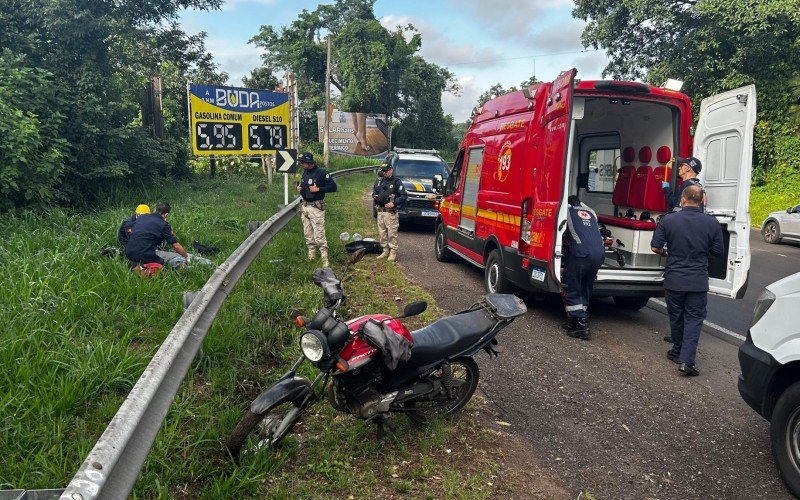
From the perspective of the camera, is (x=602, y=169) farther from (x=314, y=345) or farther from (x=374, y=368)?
(x=314, y=345)

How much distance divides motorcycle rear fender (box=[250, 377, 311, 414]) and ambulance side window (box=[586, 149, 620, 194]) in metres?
6.71

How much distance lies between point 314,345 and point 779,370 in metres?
2.83

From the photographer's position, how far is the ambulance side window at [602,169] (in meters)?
8.52

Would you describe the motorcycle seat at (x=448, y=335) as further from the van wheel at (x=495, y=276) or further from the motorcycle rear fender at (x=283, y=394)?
the van wheel at (x=495, y=276)

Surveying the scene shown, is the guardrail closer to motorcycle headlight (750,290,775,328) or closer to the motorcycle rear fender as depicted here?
Answer: the motorcycle rear fender

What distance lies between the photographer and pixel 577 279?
6.00 metres

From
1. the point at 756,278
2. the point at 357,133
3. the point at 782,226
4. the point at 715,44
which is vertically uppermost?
the point at 715,44

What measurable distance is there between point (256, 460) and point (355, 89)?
1759 inches

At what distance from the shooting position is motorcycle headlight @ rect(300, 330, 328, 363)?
297 centimetres

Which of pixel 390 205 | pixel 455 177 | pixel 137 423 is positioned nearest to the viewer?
pixel 137 423

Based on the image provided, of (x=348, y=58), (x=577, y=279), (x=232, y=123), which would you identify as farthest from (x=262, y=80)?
(x=577, y=279)

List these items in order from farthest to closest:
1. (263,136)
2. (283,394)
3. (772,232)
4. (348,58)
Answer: (348,58), (263,136), (772,232), (283,394)

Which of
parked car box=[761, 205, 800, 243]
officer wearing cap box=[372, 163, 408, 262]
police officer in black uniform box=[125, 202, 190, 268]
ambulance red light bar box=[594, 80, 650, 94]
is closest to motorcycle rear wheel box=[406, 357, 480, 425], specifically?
ambulance red light bar box=[594, 80, 650, 94]

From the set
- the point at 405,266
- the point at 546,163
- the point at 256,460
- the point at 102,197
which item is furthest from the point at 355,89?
the point at 256,460
